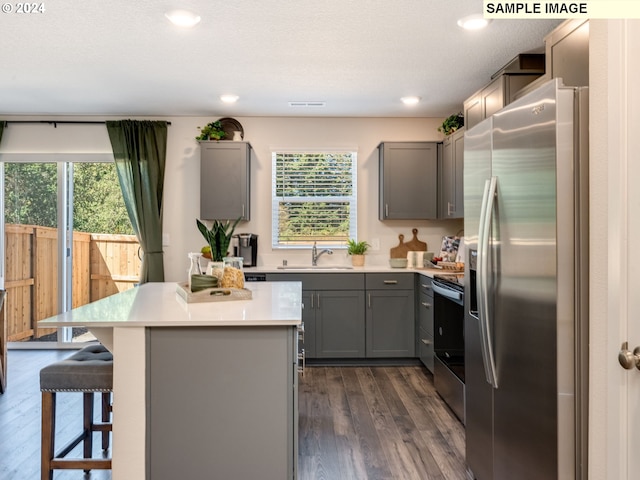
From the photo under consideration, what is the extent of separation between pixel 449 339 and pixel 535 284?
171 cm

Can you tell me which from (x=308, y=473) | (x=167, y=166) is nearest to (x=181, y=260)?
(x=167, y=166)

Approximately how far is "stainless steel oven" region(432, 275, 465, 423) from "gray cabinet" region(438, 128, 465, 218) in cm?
85

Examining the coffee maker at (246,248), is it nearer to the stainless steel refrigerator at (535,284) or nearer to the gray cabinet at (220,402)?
the gray cabinet at (220,402)

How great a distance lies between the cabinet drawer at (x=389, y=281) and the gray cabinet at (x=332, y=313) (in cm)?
9

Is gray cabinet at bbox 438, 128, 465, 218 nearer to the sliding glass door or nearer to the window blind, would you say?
the window blind

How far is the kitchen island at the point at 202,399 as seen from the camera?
185 centimetres

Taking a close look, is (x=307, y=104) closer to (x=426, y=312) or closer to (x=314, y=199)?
(x=314, y=199)

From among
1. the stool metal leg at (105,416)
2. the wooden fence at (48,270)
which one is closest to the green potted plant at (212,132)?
the wooden fence at (48,270)

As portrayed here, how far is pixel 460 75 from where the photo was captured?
354 centimetres

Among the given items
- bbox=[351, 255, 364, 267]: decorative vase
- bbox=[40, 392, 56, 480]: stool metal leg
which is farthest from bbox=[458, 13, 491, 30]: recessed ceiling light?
bbox=[40, 392, 56, 480]: stool metal leg

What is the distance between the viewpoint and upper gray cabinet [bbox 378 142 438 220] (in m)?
4.46

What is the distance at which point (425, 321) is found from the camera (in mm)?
3977

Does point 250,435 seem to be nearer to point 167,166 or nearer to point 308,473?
point 308,473

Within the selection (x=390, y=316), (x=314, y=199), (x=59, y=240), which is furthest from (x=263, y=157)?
(x=59, y=240)
